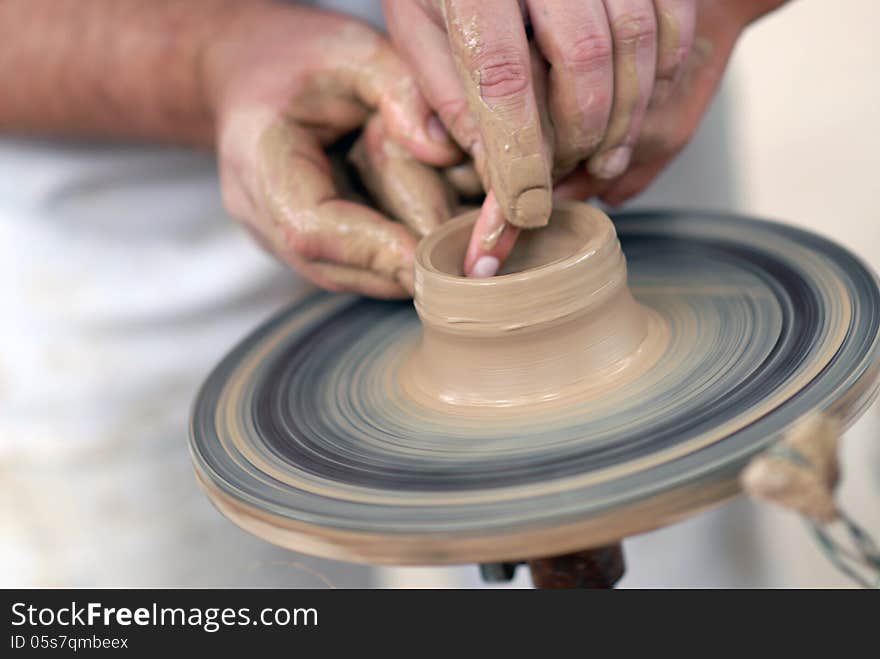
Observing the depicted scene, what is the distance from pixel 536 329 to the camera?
0.98 metres

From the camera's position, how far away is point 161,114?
1.43 metres

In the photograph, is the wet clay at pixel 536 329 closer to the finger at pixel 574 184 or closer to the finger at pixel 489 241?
the finger at pixel 489 241

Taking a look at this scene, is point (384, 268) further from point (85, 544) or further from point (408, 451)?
point (85, 544)

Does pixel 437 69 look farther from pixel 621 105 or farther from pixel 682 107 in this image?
pixel 682 107

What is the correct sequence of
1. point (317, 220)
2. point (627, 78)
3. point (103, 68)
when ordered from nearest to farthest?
1. point (627, 78)
2. point (317, 220)
3. point (103, 68)

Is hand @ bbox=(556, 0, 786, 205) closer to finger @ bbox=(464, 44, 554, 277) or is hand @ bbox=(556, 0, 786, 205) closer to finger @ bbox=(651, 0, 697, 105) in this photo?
finger @ bbox=(651, 0, 697, 105)

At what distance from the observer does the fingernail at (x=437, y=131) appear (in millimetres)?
1201

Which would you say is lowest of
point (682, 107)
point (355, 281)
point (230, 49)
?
point (355, 281)

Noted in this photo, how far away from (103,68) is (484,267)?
707 mm

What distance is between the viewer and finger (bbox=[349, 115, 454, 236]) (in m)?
1.21

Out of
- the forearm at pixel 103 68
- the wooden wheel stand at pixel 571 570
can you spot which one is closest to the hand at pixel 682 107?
the wooden wheel stand at pixel 571 570

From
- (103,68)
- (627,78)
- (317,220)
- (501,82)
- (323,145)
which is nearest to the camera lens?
(501,82)

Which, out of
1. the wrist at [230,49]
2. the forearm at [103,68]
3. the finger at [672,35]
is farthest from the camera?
the forearm at [103,68]

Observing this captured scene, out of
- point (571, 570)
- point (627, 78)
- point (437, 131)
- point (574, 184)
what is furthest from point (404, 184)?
point (571, 570)
